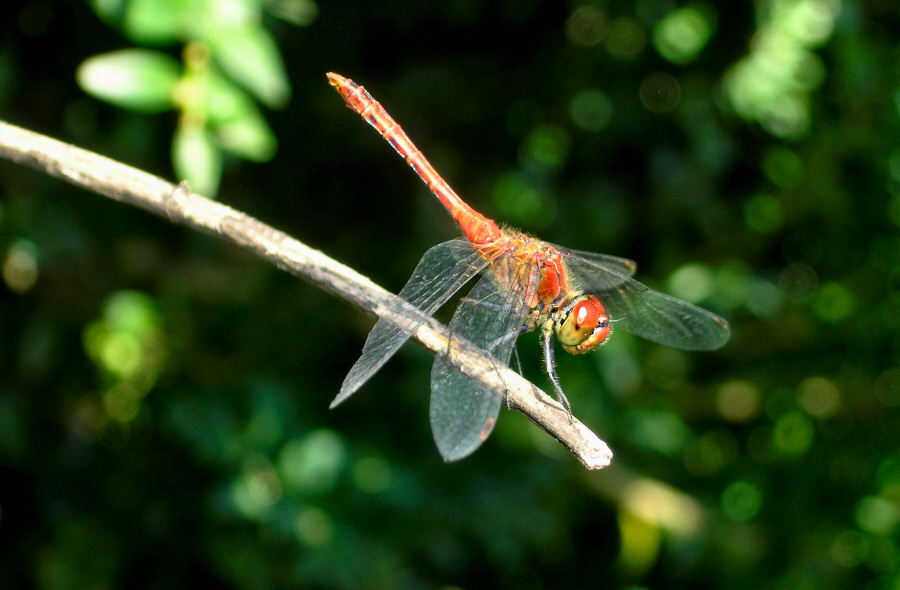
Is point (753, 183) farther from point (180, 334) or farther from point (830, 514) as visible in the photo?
point (180, 334)

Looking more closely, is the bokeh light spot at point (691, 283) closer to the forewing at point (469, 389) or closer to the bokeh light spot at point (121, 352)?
the forewing at point (469, 389)

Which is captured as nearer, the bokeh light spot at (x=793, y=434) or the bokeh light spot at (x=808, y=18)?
the bokeh light spot at (x=808, y=18)

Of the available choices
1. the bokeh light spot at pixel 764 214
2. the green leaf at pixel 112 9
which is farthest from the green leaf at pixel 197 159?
the bokeh light spot at pixel 764 214

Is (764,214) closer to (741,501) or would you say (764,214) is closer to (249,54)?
(741,501)

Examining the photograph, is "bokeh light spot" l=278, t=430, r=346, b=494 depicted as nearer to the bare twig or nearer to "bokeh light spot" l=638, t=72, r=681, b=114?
the bare twig

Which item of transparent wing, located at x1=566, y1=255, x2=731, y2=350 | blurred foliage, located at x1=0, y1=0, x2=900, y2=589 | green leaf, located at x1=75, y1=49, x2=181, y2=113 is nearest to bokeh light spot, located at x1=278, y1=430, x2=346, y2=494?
blurred foliage, located at x1=0, y1=0, x2=900, y2=589
